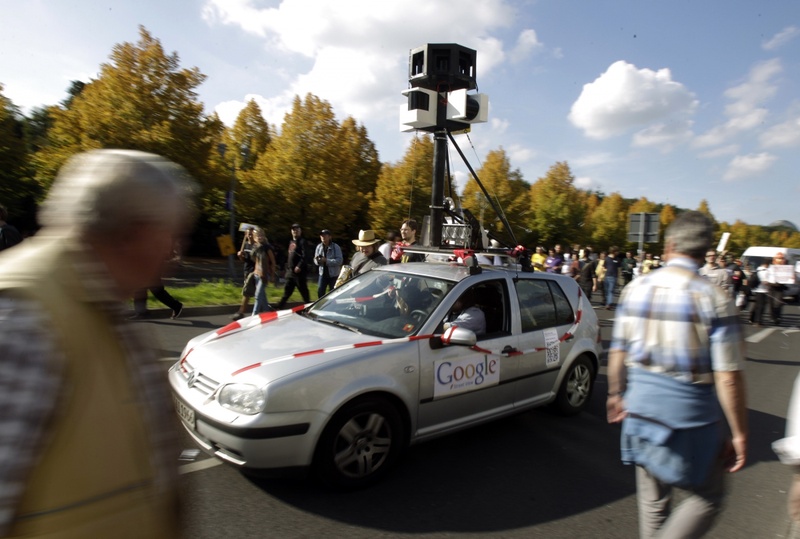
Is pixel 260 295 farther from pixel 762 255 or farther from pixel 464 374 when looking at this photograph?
pixel 762 255

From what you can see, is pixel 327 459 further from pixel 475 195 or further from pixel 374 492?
pixel 475 195

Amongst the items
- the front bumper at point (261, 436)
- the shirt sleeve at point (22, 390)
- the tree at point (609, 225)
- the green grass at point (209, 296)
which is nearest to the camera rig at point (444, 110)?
the front bumper at point (261, 436)

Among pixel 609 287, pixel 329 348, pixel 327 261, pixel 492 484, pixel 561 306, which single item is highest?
pixel 327 261

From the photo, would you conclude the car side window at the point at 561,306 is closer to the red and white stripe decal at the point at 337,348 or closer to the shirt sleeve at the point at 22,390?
the red and white stripe decal at the point at 337,348

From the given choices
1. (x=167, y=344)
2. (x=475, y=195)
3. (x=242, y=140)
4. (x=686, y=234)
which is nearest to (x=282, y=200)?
(x=242, y=140)

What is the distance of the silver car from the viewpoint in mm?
3229

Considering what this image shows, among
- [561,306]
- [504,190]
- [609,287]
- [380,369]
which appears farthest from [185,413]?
[504,190]

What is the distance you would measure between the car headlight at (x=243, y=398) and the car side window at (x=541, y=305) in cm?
251

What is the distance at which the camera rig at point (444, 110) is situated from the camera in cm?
702

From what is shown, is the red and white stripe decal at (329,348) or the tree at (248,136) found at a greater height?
the tree at (248,136)

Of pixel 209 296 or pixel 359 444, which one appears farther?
pixel 209 296

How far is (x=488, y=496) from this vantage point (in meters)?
3.62

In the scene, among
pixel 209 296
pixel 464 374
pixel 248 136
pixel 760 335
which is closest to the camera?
pixel 464 374

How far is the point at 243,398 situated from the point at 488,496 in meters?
1.80
